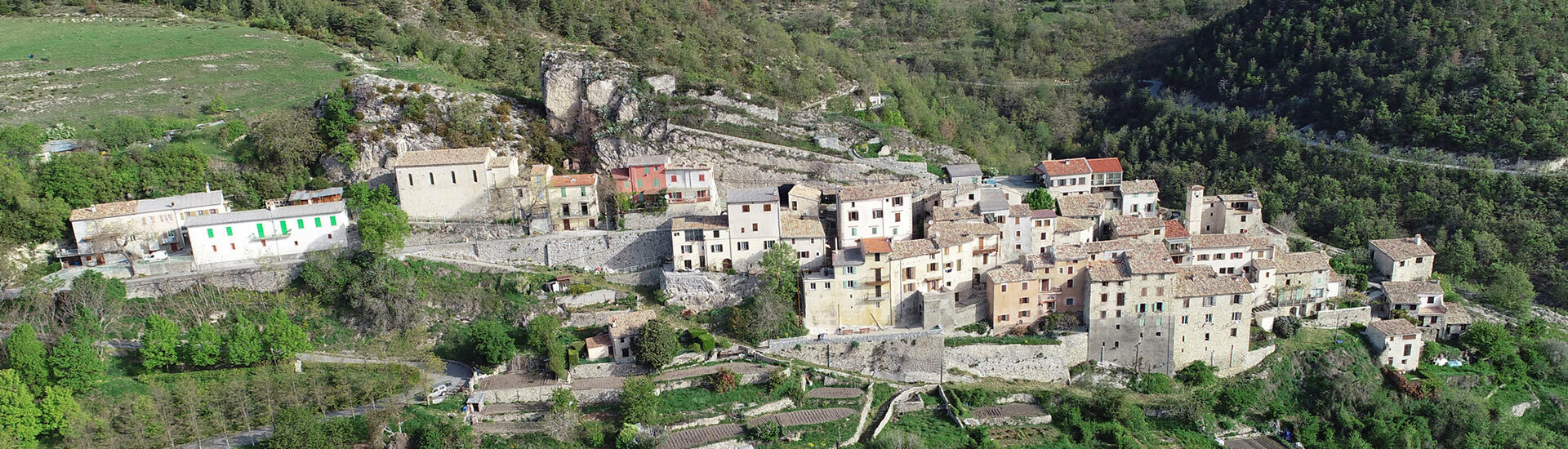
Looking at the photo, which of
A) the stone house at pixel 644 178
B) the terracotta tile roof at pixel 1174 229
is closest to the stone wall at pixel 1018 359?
the terracotta tile roof at pixel 1174 229

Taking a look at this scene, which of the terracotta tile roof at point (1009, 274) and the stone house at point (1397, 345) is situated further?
the stone house at point (1397, 345)

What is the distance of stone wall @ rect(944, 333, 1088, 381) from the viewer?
38.0 m

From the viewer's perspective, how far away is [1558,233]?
164 feet

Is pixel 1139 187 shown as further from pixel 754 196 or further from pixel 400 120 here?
pixel 400 120

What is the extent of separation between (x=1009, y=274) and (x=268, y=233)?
32.7 metres

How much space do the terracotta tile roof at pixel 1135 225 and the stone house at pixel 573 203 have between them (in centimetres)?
2488

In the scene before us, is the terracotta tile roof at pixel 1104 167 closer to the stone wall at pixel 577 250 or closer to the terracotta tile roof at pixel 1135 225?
the terracotta tile roof at pixel 1135 225

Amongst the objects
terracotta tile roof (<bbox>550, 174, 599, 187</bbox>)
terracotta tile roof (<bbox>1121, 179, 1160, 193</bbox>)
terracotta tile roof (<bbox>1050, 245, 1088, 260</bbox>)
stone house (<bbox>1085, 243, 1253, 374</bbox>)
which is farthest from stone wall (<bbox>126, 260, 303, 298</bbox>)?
terracotta tile roof (<bbox>1121, 179, 1160, 193</bbox>)

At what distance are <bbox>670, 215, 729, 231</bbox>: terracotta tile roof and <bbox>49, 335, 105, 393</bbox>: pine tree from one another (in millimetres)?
21786

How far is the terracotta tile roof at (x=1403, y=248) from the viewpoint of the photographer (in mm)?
44531

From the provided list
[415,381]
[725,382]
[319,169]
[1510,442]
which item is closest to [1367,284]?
[1510,442]

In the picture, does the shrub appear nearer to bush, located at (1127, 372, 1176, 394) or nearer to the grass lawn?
the grass lawn

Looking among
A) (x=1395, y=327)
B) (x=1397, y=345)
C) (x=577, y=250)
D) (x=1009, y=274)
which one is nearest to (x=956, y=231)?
(x=1009, y=274)

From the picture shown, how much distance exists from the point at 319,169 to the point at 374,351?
14288 mm
